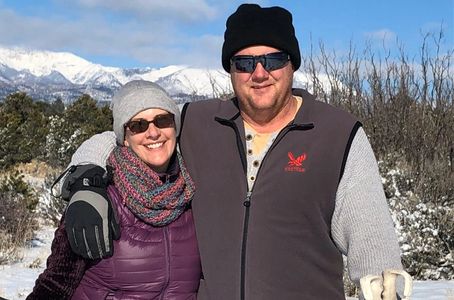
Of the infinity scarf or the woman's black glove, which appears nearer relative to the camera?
the woman's black glove

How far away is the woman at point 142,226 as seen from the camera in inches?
93.7

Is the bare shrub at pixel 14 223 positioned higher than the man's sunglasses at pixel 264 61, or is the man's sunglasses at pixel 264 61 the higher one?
the man's sunglasses at pixel 264 61

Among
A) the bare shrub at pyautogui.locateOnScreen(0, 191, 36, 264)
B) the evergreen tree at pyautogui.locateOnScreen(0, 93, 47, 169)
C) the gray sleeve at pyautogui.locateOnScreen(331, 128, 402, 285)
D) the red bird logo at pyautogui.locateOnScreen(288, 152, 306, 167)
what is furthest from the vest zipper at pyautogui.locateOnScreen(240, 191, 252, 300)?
the evergreen tree at pyautogui.locateOnScreen(0, 93, 47, 169)

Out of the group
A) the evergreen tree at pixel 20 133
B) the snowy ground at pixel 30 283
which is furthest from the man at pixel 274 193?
the evergreen tree at pixel 20 133

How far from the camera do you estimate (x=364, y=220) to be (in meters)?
2.23

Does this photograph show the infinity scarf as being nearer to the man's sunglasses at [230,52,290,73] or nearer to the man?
the man

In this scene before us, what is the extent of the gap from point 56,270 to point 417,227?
5772 mm

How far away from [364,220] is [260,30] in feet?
2.60

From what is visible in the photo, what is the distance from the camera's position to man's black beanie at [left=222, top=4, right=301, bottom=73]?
246 centimetres

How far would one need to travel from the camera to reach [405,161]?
9711mm

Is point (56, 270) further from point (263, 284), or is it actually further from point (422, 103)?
point (422, 103)

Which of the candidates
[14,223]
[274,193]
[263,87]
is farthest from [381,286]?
[14,223]

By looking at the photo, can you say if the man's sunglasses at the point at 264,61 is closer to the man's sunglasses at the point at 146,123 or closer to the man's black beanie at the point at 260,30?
the man's black beanie at the point at 260,30

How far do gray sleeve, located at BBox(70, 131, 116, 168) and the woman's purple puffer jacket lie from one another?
188 mm
